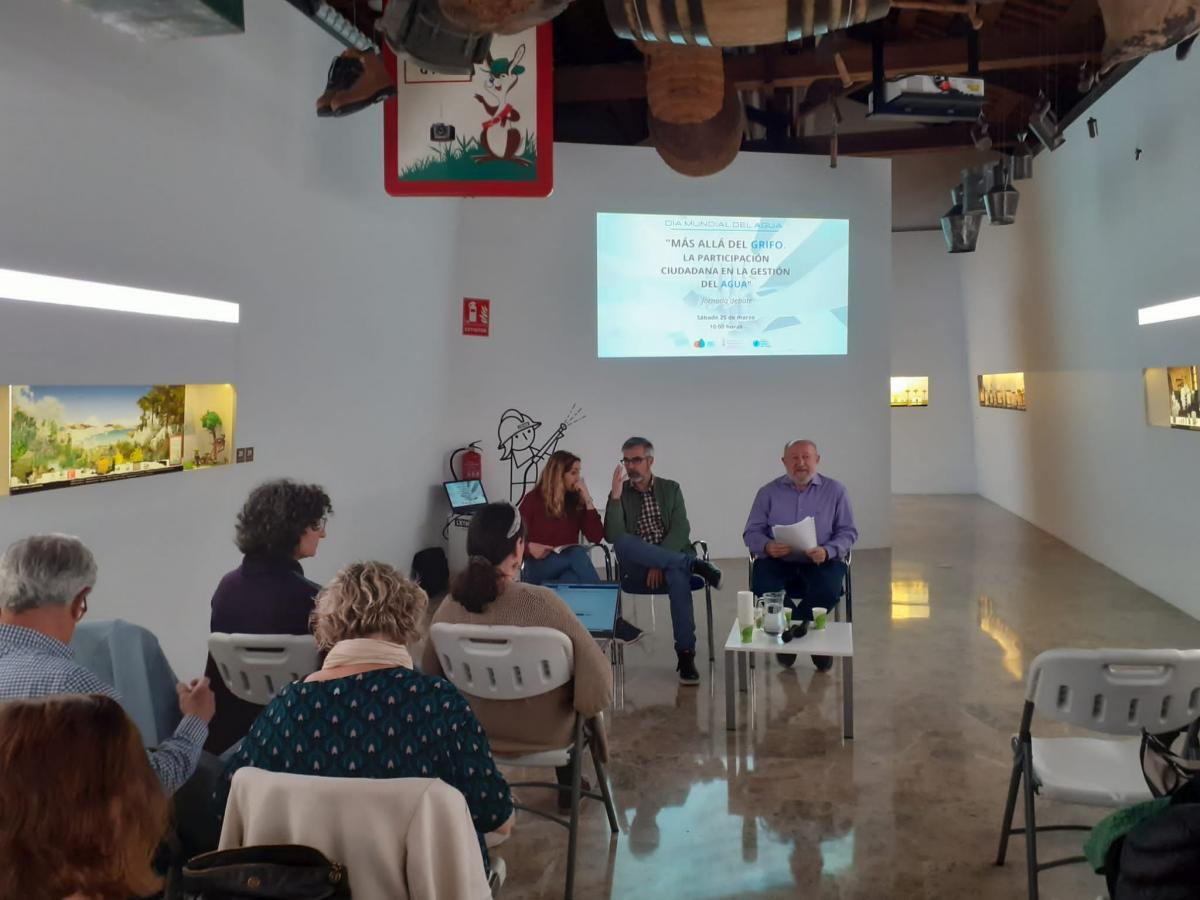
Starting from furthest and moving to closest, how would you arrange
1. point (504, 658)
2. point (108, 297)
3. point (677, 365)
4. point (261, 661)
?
point (677, 365)
point (108, 297)
point (504, 658)
point (261, 661)

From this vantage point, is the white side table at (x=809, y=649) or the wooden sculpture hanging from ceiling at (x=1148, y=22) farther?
the white side table at (x=809, y=649)

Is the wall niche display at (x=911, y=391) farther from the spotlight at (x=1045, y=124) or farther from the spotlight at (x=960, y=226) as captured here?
the spotlight at (x=1045, y=124)

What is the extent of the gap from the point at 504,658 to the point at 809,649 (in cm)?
164

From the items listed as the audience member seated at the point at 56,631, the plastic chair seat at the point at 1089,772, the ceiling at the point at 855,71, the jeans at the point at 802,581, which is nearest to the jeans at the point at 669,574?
the jeans at the point at 802,581

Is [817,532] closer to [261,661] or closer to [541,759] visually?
[541,759]

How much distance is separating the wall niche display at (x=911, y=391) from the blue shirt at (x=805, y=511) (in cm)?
875

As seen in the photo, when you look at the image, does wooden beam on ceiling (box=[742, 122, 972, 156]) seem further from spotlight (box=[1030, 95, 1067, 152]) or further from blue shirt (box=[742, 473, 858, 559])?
blue shirt (box=[742, 473, 858, 559])

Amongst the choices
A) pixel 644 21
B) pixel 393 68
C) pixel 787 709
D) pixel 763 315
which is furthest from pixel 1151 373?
pixel 644 21

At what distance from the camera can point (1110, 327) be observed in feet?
24.6

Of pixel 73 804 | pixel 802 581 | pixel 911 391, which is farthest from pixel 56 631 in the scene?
pixel 911 391

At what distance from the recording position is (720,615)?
6348 millimetres

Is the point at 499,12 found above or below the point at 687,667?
above

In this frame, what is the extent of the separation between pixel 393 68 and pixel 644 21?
381cm

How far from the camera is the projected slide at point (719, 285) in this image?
807cm
